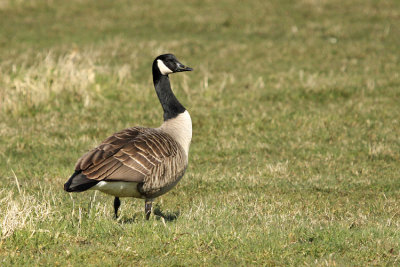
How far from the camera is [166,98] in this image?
29.2 feet

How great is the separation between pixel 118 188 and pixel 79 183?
63 centimetres

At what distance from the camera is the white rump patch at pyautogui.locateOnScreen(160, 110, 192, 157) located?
328 inches

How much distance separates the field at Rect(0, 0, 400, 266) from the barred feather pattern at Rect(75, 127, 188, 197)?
506 millimetres

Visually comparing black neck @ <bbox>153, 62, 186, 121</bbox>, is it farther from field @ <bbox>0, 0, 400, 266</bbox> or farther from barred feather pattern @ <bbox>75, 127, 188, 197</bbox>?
field @ <bbox>0, 0, 400, 266</bbox>

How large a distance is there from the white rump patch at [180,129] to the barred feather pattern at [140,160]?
275 mm

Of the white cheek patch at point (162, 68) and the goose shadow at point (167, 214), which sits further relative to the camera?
the white cheek patch at point (162, 68)

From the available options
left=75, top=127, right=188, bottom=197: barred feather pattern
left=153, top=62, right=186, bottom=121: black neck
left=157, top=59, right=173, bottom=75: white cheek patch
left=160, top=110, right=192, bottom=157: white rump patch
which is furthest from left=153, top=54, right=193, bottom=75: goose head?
left=75, top=127, right=188, bottom=197: barred feather pattern

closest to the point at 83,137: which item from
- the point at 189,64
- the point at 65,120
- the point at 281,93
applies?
the point at 65,120

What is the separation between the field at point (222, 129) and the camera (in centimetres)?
644

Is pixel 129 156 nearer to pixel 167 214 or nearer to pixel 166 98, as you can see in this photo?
pixel 167 214

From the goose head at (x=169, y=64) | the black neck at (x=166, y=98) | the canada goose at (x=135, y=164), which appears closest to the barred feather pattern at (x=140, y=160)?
the canada goose at (x=135, y=164)

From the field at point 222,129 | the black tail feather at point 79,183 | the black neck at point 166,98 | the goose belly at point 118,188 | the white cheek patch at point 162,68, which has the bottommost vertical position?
the field at point 222,129

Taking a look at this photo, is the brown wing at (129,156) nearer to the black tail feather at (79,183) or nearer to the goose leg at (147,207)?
the black tail feather at (79,183)

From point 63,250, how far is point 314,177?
5494 mm
